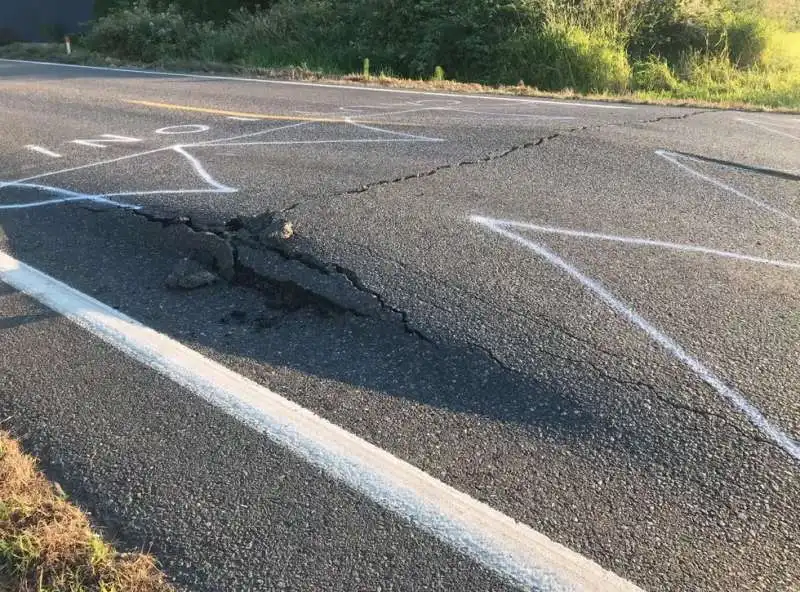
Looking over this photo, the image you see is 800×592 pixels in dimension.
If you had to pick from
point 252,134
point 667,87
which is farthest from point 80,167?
point 667,87

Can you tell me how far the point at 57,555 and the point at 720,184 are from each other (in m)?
6.10

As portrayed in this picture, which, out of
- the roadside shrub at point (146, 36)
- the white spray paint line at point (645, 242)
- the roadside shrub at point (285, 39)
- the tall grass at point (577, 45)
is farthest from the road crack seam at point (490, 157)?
the roadside shrub at point (146, 36)

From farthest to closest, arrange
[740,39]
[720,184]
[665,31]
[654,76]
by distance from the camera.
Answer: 1. [665,31]
2. [740,39]
3. [654,76]
4. [720,184]

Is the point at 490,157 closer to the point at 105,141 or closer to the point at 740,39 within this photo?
the point at 105,141

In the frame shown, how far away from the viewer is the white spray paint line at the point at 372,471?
2.51m

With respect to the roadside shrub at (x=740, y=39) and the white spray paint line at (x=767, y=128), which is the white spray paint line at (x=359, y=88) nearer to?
the white spray paint line at (x=767, y=128)

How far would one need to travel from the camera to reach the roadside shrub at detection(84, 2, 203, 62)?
72.0 ft

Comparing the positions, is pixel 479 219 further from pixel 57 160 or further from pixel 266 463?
pixel 57 160

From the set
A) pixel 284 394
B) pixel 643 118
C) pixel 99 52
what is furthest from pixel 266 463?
pixel 99 52

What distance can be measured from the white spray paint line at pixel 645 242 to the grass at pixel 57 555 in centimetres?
373

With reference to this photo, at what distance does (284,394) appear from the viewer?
11.7 feet

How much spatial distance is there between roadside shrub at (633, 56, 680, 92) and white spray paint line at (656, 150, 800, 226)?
7270 millimetres

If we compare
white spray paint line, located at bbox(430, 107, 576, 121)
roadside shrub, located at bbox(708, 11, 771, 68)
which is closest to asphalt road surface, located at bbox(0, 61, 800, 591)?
white spray paint line, located at bbox(430, 107, 576, 121)

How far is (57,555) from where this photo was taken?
2.51 metres
